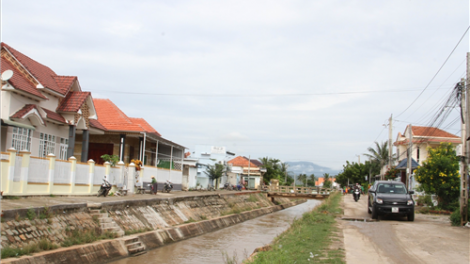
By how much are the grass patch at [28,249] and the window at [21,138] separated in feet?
27.6

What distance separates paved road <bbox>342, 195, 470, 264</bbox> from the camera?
908 cm

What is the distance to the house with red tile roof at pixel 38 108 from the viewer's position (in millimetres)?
16391

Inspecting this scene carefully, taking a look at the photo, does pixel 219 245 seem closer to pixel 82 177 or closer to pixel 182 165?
pixel 82 177

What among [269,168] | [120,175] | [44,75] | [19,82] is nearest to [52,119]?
[19,82]

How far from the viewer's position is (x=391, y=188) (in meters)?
18.2

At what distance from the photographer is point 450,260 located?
29.3 feet

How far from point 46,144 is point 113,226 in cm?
838

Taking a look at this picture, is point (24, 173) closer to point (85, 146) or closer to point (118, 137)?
point (85, 146)

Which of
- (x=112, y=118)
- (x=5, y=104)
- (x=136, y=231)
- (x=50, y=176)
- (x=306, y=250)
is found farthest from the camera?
(x=112, y=118)

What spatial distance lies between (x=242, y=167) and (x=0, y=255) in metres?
58.5

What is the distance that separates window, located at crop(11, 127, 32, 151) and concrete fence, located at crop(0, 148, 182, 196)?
2623mm

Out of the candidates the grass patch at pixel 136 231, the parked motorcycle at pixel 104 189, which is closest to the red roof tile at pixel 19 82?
the parked motorcycle at pixel 104 189

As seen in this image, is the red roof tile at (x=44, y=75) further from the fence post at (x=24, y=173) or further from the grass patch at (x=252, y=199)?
the grass patch at (x=252, y=199)

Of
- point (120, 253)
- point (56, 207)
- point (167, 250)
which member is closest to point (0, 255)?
point (56, 207)
